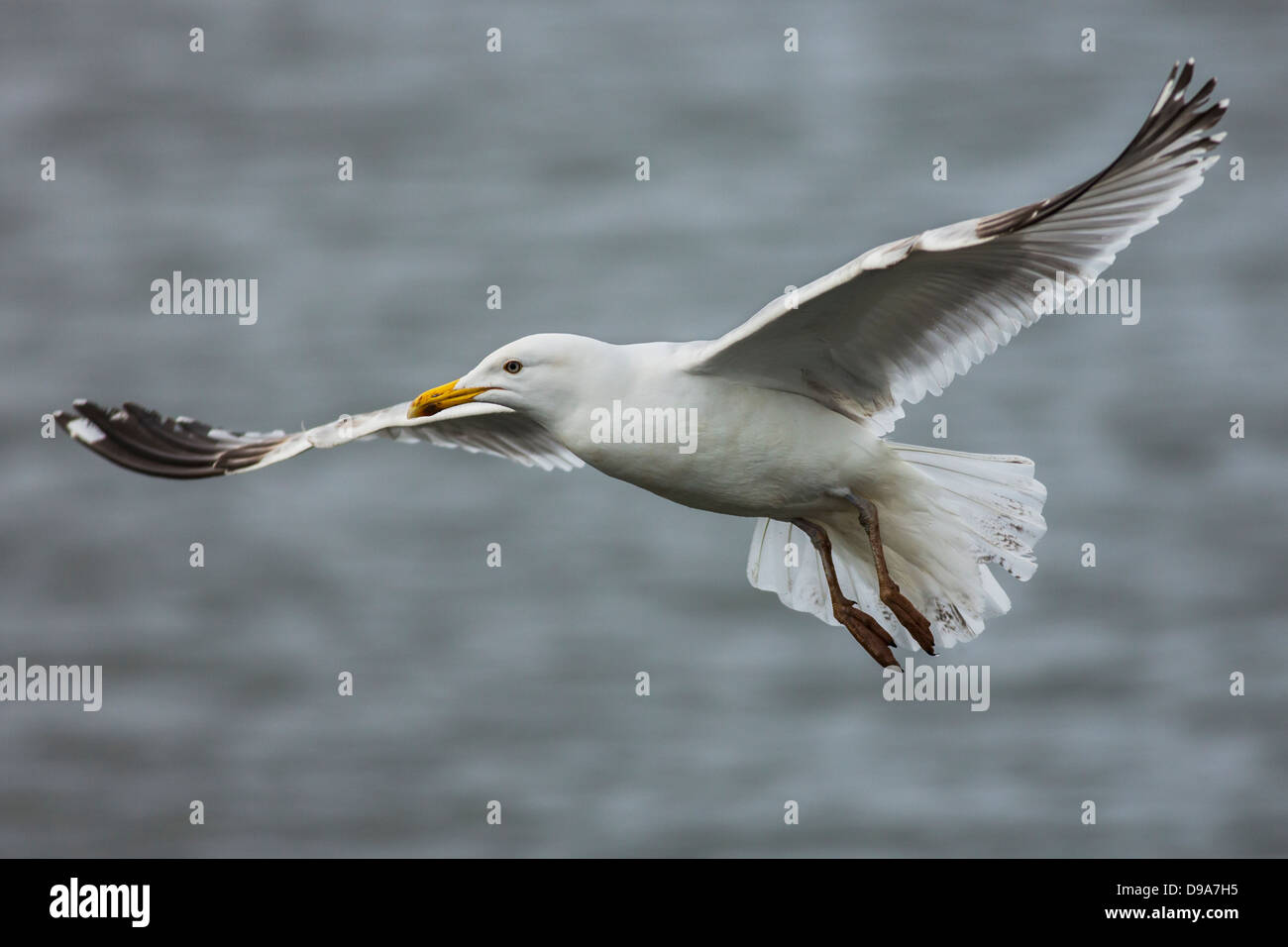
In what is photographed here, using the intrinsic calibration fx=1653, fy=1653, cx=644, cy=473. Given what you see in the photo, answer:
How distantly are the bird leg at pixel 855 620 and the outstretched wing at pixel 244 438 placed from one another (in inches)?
44.3

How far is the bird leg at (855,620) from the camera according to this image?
5.32 metres

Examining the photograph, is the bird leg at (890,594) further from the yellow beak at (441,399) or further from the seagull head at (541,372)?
the yellow beak at (441,399)

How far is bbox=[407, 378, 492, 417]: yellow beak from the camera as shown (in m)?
5.27

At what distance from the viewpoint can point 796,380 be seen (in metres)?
5.33

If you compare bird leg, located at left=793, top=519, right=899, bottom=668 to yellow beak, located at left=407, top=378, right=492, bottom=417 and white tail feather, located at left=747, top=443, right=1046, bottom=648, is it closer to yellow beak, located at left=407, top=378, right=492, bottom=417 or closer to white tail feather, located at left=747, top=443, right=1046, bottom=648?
white tail feather, located at left=747, top=443, right=1046, bottom=648

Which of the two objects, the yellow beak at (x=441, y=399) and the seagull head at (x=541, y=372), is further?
the yellow beak at (x=441, y=399)

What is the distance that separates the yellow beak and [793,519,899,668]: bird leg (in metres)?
1.29

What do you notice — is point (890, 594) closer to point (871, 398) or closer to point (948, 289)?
point (871, 398)

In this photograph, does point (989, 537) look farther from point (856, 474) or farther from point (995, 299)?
point (995, 299)

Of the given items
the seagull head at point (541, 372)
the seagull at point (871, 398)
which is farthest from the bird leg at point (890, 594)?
the seagull head at point (541, 372)

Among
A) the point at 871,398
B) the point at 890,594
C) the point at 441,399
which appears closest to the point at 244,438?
the point at 441,399

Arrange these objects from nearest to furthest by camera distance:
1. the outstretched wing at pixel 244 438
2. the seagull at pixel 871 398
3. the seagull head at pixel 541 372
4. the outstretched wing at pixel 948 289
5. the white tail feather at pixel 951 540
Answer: the outstretched wing at pixel 948 289
the seagull at pixel 871 398
the seagull head at pixel 541 372
the white tail feather at pixel 951 540
the outstretched wing at pixel 244 438

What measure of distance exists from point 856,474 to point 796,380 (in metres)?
0.37
